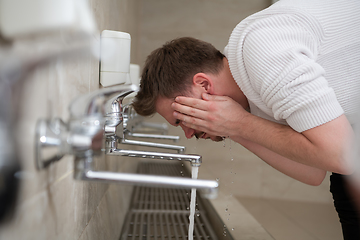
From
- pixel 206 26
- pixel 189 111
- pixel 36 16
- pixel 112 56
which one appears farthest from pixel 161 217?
pixel 206 26

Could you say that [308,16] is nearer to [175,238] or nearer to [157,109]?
[157,109]

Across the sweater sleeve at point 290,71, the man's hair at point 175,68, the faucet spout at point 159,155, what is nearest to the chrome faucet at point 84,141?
the faucet spout at point 159,155

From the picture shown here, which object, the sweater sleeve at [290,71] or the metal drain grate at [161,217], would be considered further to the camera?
the metal drain grate at [161,217]

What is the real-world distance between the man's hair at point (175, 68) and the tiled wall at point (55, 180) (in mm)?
138

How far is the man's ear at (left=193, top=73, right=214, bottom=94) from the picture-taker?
0.76 metres

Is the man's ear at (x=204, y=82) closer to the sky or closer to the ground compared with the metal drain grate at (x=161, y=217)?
closer to the sky

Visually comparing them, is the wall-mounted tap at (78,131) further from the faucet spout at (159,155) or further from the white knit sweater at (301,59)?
the white knit sweater at (301,59)

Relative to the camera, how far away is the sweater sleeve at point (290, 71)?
54 cm

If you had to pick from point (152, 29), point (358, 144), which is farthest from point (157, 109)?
point (152, 29)

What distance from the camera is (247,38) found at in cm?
61

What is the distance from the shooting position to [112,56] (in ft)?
2.56

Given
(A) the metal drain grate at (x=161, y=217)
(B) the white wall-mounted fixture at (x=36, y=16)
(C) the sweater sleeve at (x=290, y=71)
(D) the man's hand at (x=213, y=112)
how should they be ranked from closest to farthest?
(B) the white wall-mounted fixture at (x=36, y=16)
(C) the sweater sleeve at (x=290, y=71)
(D) the man's hand at (x=213, y=112)
(A) the metal drain grate at (x=161, y=217)

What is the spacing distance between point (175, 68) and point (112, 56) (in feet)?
0.53

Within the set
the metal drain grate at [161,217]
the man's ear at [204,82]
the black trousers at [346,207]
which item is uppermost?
the man's ear at [204,82]
